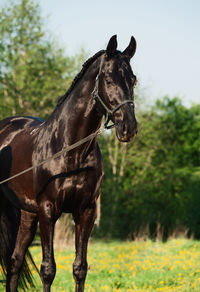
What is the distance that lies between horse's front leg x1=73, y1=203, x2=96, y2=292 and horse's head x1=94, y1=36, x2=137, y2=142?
3.22 feet

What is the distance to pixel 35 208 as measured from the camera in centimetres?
445

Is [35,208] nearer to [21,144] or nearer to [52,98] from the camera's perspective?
[21,144]

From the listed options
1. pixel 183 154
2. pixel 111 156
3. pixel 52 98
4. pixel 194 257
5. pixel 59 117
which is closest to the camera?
pixel 59 117

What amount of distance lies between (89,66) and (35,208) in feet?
5.33

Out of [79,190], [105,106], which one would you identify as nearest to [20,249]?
[79,190]

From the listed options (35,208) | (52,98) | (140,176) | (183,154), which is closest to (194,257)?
(35,208)

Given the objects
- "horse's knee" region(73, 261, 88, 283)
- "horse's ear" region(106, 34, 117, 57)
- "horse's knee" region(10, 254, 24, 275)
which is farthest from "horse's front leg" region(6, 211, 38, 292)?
"horse's ear" region(106, 34, 117, 57)

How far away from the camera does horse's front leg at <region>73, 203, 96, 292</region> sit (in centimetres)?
411

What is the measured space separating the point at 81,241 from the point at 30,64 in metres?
15.7

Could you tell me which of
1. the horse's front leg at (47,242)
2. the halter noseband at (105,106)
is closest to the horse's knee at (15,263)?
the horse's front leg at (47,242)

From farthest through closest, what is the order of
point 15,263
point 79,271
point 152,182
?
point 152,182, point 15,263, point 79,271

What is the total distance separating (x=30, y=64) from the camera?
18.8m

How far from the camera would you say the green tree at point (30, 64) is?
17.7 metres

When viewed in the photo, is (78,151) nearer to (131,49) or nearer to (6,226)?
(131,49)
